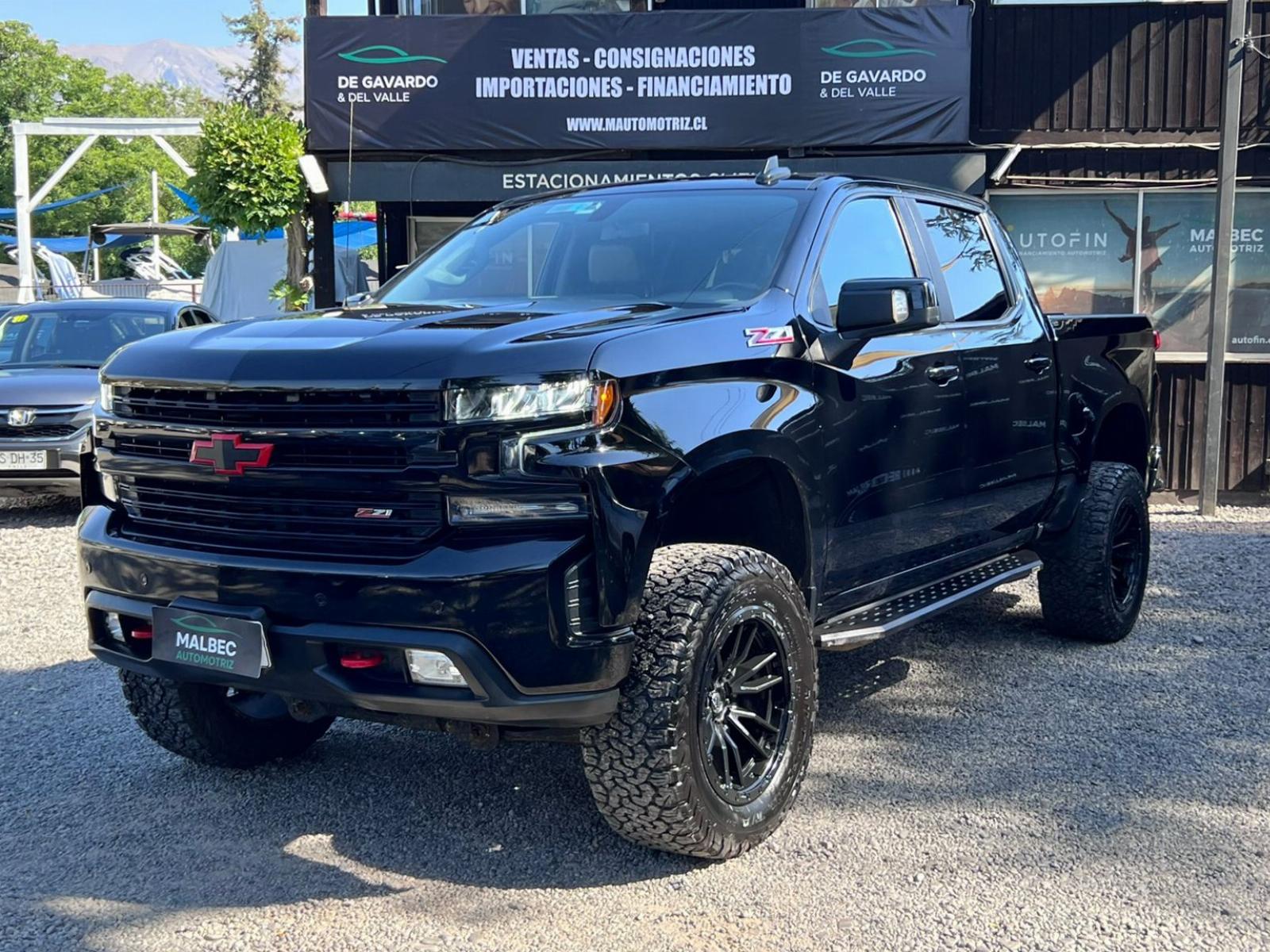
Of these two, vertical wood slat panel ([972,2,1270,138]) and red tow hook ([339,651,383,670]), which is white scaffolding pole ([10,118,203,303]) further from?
red tow hook ([339,651,383,670])

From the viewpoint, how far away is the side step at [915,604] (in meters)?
4.25

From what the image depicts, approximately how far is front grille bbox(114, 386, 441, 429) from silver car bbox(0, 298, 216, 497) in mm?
5365

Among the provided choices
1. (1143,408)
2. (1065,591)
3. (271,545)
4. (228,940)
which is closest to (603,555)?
(271,545)

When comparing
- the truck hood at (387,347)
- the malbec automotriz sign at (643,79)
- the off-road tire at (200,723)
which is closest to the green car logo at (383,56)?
the malbec automotriz sign at (643,79)

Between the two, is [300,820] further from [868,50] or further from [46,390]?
[868,50]

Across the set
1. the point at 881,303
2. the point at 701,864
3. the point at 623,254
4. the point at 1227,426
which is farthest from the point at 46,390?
the point at 1227,426

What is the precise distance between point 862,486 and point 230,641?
80.9 inches

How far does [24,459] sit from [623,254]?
21.9ft

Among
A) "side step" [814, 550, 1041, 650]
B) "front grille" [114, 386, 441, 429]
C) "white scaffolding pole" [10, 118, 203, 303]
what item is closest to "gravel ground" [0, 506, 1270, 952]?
"side step" [814, 550, 1041, 650]

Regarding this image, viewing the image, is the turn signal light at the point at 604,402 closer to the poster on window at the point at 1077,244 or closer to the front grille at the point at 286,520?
the front grille at the point at 286,520

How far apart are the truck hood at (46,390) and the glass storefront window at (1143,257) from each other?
26.1 feet

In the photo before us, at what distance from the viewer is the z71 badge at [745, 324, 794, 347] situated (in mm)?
3891

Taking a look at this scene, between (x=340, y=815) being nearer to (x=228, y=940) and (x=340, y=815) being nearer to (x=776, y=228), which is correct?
(x=228, y=940)

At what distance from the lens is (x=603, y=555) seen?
321 cm
